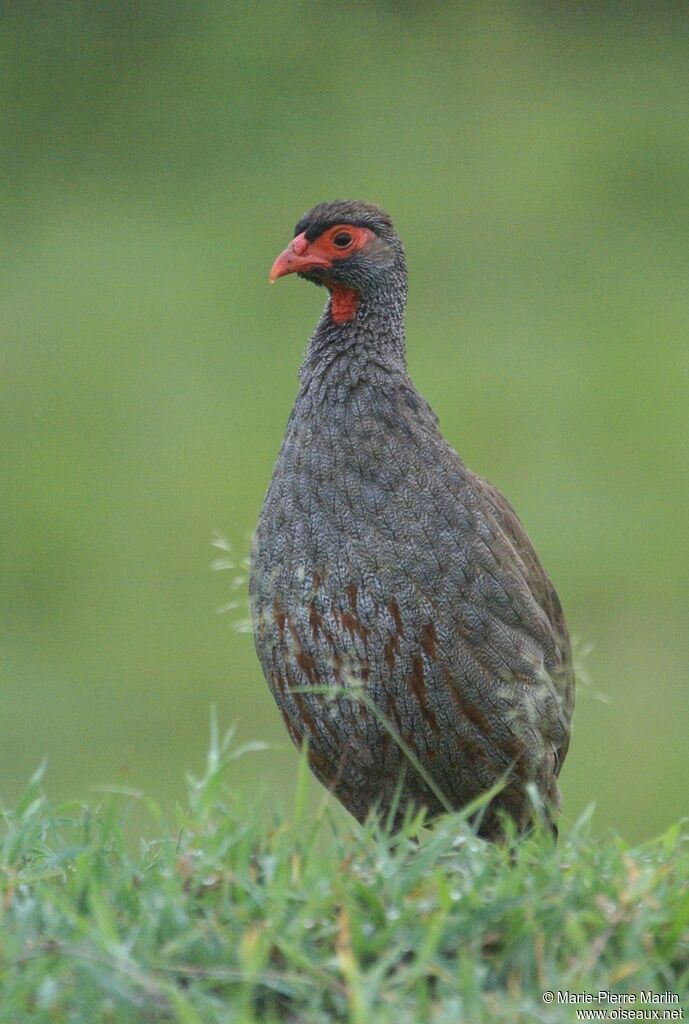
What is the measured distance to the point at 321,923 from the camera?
3453 millimetres

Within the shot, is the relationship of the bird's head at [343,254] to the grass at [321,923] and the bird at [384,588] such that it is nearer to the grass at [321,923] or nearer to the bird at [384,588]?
the bird at [384,588]

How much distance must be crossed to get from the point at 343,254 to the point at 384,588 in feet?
2.83

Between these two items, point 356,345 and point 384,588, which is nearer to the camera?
point 384,588

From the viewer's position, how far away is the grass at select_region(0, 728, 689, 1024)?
3.22m

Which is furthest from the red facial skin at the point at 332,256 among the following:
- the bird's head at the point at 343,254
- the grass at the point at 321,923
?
the grass at the point at 321,923

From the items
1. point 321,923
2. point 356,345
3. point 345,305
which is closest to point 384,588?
point 356,345

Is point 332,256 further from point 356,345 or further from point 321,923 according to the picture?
point 321,923

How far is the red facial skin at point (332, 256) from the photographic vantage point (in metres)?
4.97

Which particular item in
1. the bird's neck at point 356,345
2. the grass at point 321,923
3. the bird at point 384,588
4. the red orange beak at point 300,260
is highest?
the red orange beak at point 300,260

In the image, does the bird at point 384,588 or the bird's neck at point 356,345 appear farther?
the bird's neck at point 356,345

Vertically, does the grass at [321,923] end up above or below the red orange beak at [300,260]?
below

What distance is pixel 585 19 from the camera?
13305 millimetres

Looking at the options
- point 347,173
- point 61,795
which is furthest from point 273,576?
point 347,173

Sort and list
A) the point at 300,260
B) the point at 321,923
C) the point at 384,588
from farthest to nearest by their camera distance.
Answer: the point at 300,260
the point at 384,588
the point at 321,923
